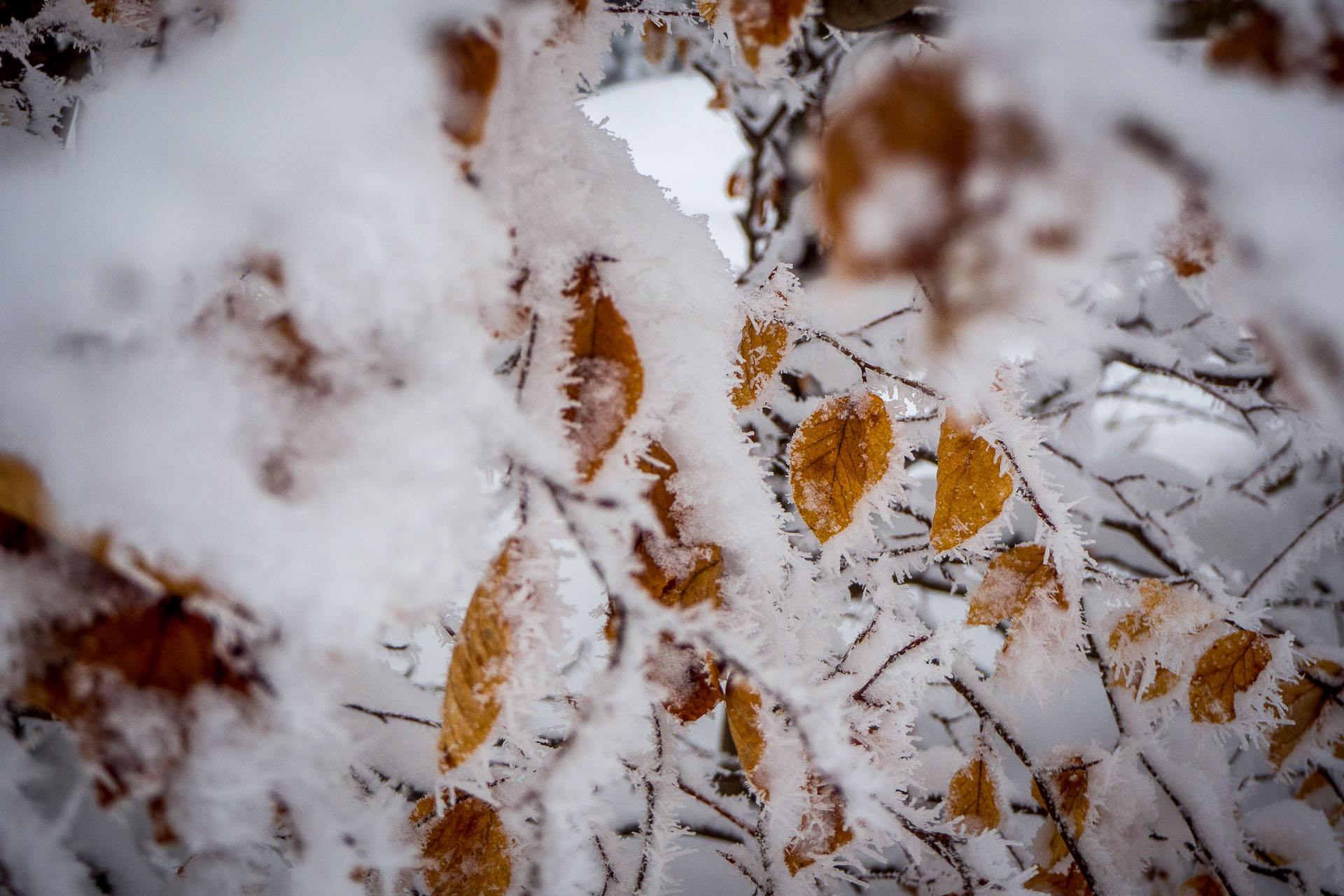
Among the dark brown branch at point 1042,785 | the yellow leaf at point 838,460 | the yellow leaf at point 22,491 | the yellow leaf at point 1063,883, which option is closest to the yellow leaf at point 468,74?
the yellow leaf at point 22,491

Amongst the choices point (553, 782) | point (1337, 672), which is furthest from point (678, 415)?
point (1337, 672)

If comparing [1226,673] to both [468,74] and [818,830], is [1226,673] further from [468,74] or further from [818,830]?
[468,74]

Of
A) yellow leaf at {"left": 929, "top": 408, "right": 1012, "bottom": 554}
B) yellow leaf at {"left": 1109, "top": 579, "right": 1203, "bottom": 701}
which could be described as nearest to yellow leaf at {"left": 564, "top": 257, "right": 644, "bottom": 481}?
yellow leaf at {"left": 929, "top": 408, "right": 1012, "bottom": 554}

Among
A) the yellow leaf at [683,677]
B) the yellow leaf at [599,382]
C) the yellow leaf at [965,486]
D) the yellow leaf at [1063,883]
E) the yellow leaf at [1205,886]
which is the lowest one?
the yellow leaf at [1205,886]

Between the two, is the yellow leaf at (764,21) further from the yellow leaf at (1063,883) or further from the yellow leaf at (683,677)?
the yellow leaf at (1063,883)

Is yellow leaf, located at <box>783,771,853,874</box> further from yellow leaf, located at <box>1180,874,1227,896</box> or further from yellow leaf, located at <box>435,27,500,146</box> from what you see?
yellow leaf, located at <box>1180,874,1227,896</box>

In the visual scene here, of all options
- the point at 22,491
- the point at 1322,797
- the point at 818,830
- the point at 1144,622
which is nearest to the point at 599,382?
the point at 22,491
